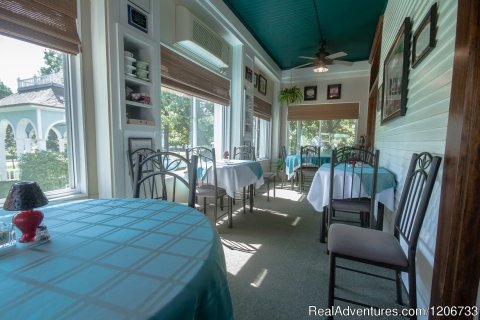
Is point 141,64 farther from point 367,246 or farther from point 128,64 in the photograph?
point 367,246

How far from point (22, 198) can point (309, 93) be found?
6446 millimetres

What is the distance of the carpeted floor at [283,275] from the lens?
1487mm

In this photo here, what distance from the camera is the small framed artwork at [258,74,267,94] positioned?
558 cm

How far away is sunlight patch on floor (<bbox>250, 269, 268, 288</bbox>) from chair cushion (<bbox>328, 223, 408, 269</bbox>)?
0.65 m

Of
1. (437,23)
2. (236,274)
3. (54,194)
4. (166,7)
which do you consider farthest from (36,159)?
(437,23)

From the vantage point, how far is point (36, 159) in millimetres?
1757

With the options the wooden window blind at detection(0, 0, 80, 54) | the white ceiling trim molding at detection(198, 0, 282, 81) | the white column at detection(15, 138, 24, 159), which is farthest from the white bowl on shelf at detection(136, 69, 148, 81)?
the white ceiling trim molding at detection(198, 0, 282, 81)

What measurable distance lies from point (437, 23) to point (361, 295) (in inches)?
70.2

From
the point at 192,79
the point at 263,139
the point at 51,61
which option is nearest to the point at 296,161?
the point at 263,139

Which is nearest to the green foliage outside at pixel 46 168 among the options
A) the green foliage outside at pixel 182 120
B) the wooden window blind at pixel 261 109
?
the green foliage outside at pixel 182 120

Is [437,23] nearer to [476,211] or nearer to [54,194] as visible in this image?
[476,211]

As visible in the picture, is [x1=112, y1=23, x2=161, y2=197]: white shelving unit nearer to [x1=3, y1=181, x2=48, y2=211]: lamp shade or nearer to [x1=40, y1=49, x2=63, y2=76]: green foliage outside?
[x1=40, y1=49, x2=63, y2=76]: green foliage outside

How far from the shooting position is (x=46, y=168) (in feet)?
5.97

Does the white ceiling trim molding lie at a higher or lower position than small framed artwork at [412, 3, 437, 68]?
higher
